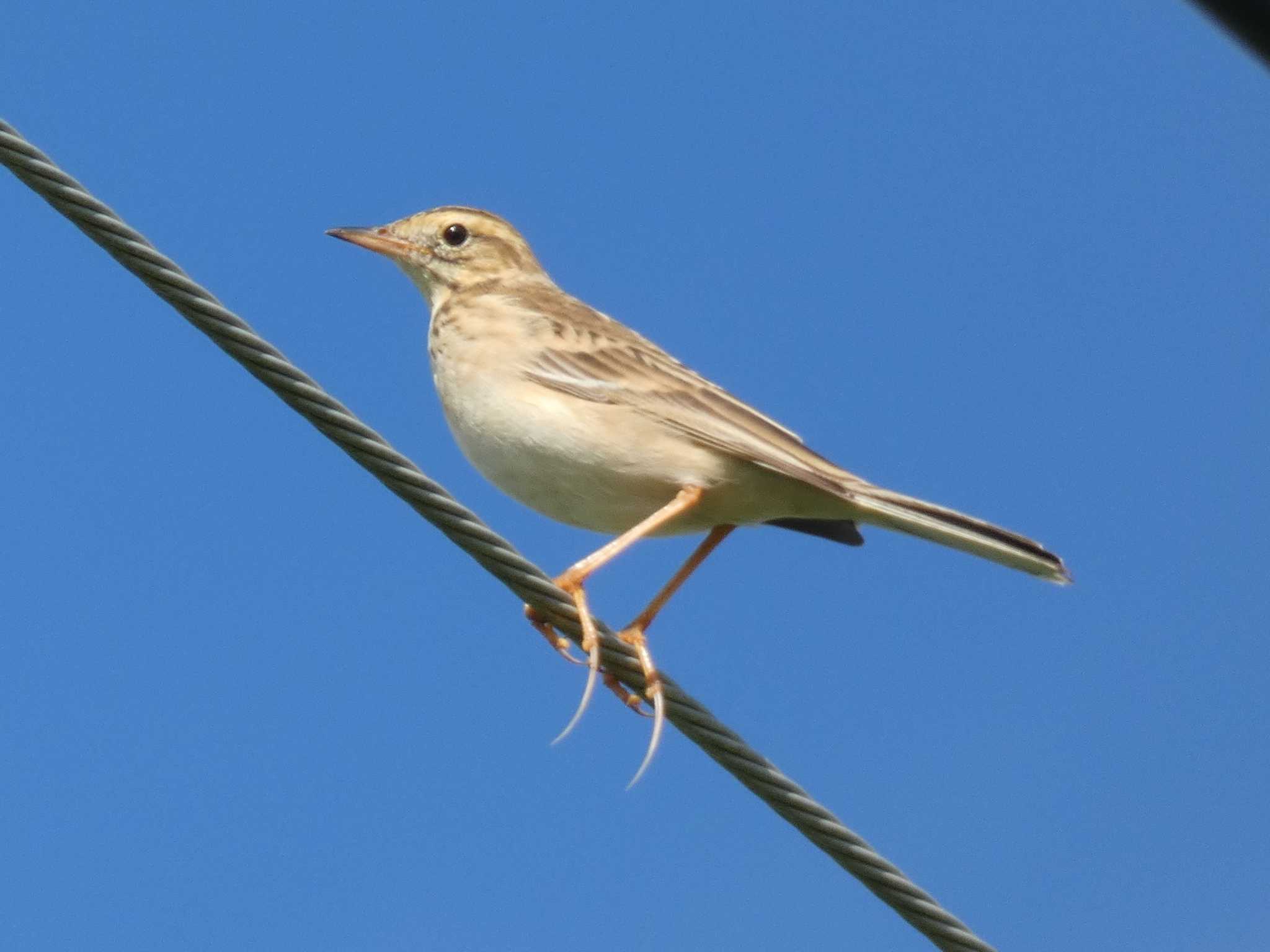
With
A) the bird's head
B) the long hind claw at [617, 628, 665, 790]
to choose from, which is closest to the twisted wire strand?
the long hind claw at [617, 628, 665, 790]

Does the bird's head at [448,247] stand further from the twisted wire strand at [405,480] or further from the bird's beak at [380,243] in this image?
the twisted wire strand at [405,480]

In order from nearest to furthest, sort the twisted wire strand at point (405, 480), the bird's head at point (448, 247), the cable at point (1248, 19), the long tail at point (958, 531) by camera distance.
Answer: the cable at point (1248, 19)
the twisted wire strand at point (405, 480)
the long tail at point (958, 531)
the bird's head at point (448, 247)

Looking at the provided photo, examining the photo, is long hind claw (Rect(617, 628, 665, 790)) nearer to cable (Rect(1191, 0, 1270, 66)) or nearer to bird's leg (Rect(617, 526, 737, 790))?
bird's leg (Rect(617, 526, 737, 790))

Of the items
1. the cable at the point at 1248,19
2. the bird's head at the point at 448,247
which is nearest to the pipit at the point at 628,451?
the bird's head at the point at 448,247

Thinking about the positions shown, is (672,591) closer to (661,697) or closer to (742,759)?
(661,697)

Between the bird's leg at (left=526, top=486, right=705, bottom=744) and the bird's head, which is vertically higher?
the bird's head

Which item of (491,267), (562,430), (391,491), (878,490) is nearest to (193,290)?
(391,491)
